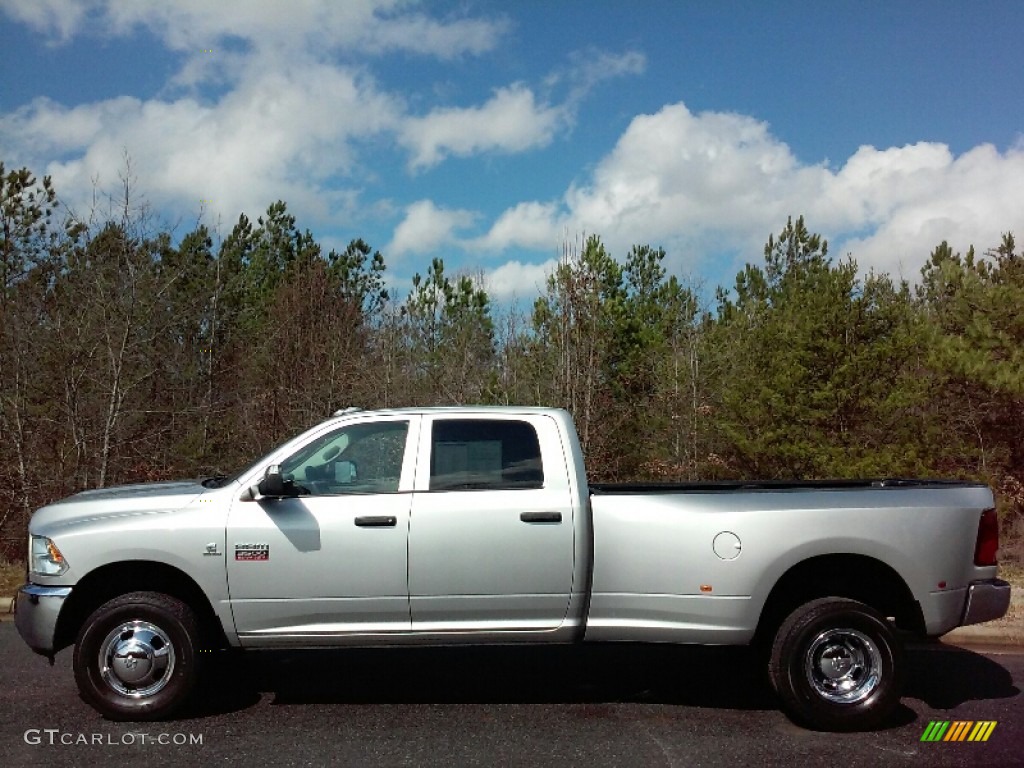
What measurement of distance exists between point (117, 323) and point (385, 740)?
930 centimetres

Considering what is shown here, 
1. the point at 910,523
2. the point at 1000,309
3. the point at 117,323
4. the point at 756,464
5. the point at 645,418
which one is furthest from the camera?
the point at 645,418

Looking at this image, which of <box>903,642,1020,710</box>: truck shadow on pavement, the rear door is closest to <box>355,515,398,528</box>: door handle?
the rear door

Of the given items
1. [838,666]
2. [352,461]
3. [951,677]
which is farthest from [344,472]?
[951,677]

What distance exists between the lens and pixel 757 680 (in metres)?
6.44

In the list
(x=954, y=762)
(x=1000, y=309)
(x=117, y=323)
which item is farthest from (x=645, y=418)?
(x=954, y=762)

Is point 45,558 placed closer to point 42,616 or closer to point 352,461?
point 42,616

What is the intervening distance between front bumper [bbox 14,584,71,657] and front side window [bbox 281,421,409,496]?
1471 millimetres

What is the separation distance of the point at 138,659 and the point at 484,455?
235cm

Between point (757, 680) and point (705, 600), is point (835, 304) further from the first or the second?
point (705, 600)

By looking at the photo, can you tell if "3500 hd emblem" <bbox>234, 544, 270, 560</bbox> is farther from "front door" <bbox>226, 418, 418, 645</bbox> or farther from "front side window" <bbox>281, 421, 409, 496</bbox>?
"front side window" <bbox>281, 421, 409, 496</bbox>

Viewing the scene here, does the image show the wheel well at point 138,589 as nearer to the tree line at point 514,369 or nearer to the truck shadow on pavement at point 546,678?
the truck shadow on pavement at point 546,678

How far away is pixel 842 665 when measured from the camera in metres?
5.31

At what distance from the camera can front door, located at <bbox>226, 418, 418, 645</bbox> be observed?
5301mm

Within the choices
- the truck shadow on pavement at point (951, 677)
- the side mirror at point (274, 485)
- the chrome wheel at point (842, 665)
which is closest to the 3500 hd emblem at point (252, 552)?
the side mirror at point (274, 485)
